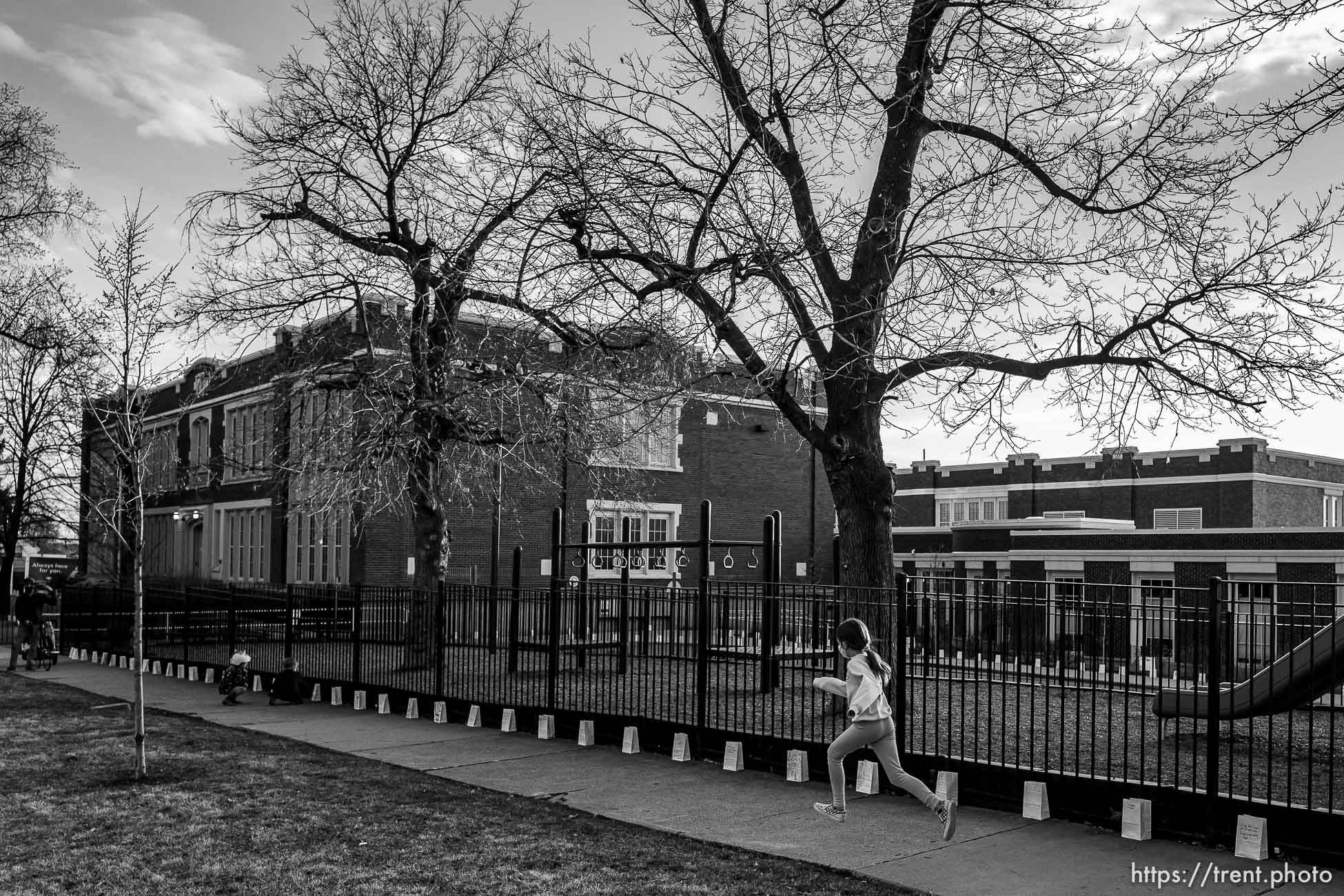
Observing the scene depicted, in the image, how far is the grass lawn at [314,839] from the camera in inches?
287

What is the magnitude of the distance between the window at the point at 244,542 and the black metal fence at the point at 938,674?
21.0 metres

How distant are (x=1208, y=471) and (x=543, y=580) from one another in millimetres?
32700

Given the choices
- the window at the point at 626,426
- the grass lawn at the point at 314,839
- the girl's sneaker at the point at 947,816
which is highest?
the window at the point at 626,426

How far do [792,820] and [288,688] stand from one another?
33.8 ft

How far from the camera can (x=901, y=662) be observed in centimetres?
1038

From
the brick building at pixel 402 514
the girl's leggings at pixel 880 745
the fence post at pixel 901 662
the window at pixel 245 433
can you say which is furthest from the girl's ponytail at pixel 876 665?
the window at pixel 245 433

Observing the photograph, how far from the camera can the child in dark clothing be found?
17.3 metres

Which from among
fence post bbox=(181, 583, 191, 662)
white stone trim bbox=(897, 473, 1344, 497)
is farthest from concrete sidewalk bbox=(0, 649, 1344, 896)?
white stone trim bbox=(897, 473, 1344, 497)

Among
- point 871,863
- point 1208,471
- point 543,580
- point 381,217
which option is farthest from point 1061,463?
point 871,863

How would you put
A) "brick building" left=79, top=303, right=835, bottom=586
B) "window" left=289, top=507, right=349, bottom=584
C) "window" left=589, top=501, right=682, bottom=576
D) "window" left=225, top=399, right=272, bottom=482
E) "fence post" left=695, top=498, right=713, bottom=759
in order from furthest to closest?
"window" left=589, top=501, right=682, bottom=576 < "window" left=225, top=399, right=272, bottom=482 < "window" left=289, top=507, right=349, bottom=584 < "brick building" left=79, top=303, right=835, bottom=586 < "fence post" left=695, top=498, right=713, bottom=759

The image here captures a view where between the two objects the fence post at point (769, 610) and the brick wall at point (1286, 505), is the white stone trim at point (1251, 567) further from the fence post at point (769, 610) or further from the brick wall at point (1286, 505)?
the fence post at point (769, 610)

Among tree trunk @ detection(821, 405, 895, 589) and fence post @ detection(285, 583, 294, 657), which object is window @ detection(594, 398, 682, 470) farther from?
fence post @ detection(285, 583, 294, 657)

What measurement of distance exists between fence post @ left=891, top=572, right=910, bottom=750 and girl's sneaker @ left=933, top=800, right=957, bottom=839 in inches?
82.8

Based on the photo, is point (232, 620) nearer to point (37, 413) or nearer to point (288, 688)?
point (288, 688)
